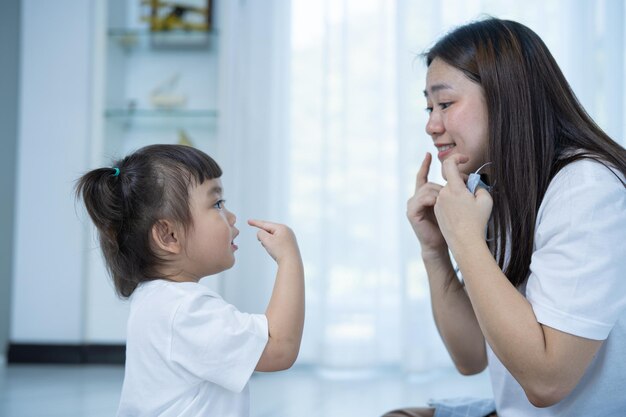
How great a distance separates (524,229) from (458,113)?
263 millimetres

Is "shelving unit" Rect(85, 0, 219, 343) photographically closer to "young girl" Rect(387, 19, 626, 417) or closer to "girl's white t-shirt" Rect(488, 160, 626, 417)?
"young girl" Rect(387, 19, 626, 417)

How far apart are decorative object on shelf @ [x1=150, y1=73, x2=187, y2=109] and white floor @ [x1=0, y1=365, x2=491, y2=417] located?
1397 mm

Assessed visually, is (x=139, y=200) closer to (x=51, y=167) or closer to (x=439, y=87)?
(x=439, y=87)

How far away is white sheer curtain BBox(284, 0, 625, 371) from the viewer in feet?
9.14

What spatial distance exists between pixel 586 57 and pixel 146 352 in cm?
261

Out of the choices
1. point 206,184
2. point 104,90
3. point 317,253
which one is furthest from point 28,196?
Result: point 206,184

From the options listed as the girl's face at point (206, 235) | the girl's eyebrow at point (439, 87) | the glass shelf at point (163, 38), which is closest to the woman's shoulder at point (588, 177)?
the girl's eyebrow at point (439, 87)

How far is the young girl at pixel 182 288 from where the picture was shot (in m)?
0.98

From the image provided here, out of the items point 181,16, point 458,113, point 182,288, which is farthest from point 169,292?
point 181,16

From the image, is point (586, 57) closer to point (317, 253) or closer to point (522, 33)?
point (317, 253)

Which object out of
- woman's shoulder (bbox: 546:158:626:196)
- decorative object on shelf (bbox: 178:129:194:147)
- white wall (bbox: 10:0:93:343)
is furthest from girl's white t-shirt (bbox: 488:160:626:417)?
white wall (bbox: 10:0:93:343)

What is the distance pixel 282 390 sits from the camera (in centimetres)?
246

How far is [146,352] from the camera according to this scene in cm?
101

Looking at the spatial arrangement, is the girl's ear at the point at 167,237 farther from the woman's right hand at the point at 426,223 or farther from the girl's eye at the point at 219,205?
the woman's right hand at the point at 426,223
